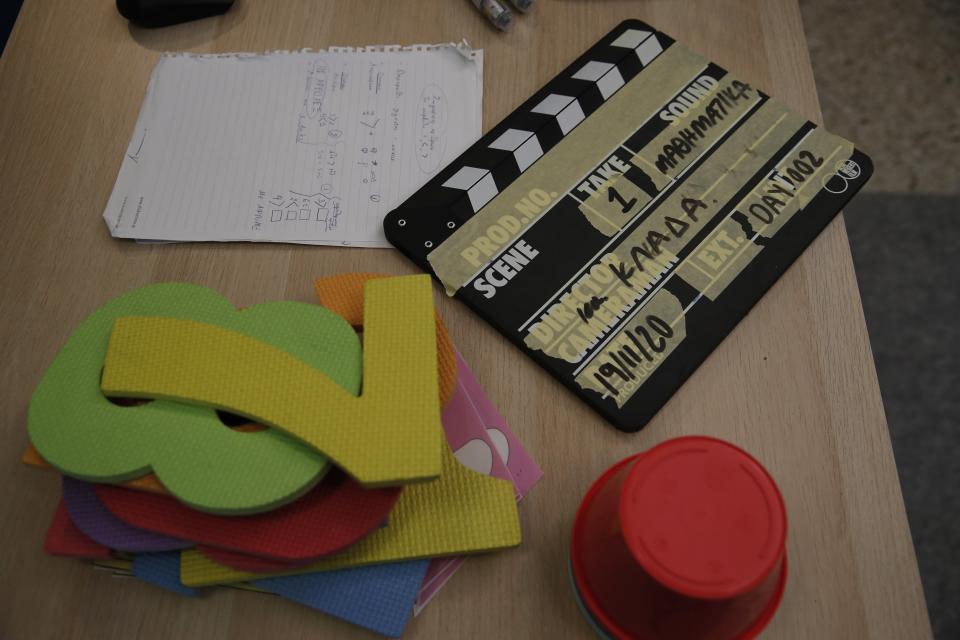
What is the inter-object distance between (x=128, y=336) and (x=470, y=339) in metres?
0.26

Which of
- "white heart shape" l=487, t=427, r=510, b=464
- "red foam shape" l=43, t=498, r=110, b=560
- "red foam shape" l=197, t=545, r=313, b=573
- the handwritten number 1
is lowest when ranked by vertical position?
"white heart shape" l=487, t=427, r=510, b=464

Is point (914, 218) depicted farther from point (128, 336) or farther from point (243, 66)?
point (128, 336)

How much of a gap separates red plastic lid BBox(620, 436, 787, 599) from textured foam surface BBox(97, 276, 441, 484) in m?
0.13

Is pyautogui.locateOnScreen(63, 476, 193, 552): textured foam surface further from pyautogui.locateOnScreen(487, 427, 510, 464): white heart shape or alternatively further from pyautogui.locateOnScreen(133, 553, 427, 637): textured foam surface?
pyautogui.locateOnScreen(487, 427, 510, 464): white heart shape

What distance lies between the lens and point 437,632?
54 cm

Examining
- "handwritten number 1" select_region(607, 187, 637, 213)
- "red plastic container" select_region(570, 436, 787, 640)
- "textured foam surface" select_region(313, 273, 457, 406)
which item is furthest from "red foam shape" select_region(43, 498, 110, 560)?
"handwritten number 1" select_region(607, 187, 637, 213)

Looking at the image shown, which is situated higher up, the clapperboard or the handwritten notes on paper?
the handwritten notes on paper

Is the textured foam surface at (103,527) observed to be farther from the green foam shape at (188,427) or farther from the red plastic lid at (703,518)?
the red plastic lid at (703,518)

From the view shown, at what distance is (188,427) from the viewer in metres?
0.53

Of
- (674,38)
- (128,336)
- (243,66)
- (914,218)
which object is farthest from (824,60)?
(128,336)

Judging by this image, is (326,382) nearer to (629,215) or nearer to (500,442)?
(500,442)

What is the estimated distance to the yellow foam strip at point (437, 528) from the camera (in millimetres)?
533

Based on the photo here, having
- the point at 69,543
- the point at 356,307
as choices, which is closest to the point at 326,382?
the point at 356,307

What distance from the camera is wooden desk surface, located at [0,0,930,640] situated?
1.80ft
